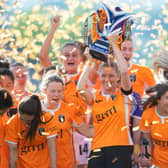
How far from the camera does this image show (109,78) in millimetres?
5738

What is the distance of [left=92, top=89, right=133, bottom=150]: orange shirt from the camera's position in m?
5.44

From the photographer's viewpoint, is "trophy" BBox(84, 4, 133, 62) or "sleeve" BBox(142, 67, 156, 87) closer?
"trophy" BBox(84, 4, 133, 62)

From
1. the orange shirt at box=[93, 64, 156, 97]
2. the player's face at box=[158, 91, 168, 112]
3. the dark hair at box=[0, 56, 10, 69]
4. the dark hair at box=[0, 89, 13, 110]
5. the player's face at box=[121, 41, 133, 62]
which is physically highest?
the player's face at box=[121, 41, 133, 62]

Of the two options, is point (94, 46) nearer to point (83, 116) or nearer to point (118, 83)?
point (118, 83)

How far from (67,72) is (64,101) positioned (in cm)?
51

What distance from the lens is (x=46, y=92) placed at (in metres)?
5.81

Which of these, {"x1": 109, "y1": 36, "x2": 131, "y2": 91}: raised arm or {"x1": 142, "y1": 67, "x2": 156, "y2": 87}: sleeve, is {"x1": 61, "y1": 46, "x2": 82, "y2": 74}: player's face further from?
{"x1": 109, "y1": 36, "x2": 131, "y2": 91}: raised arm

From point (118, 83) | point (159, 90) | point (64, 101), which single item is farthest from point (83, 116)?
point (159, 90)

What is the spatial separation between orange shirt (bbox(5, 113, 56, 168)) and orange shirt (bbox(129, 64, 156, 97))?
1743 mm

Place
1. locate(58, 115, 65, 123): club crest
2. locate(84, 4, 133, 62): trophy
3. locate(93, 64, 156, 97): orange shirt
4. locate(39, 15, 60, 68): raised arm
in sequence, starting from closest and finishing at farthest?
locate(84, 4, 133, 62): trophy < locate(58, 115, 65, 123): club crest < locate(39, 15, 60, 68): raised arm < locate(93, 64, 156, 97): orange shirt

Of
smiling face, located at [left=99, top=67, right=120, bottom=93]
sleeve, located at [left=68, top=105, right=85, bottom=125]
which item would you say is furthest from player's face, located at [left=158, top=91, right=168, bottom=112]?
sleeve, located at [left=68, top=105, right=85, bottom=125]

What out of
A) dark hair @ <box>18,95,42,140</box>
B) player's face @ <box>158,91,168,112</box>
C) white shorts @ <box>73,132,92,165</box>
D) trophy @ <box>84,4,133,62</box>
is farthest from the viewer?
white shorts @ <box>73,132,92,165</box>

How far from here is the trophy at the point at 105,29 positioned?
18.2 ft

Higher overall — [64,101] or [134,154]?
[64,101]
